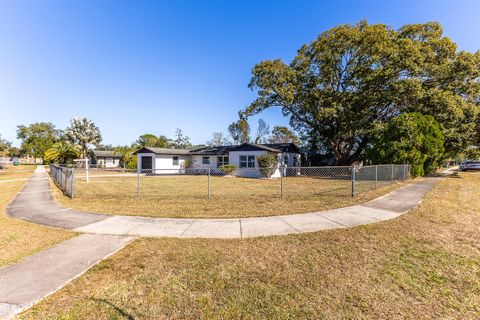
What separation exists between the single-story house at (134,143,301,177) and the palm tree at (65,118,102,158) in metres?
23.5

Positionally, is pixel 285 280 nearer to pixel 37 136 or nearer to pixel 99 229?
pixel 99 229

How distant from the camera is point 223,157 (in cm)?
2789

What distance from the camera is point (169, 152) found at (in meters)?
28.9

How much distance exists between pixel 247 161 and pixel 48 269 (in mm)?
21501

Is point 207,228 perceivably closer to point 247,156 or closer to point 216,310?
point 216,310

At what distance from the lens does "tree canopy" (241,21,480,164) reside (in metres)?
19.3

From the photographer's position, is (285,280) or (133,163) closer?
(285,280)

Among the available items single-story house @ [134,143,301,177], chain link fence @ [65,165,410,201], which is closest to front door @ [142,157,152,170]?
single-story house @ [134,143,301,177]

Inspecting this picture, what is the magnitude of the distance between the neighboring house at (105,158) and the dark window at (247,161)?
35698 mm

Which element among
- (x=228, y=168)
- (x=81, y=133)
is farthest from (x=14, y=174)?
(x=228, y=168)

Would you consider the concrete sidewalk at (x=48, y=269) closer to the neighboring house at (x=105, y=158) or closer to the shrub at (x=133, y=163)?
the shrub at (x=133, y=163)

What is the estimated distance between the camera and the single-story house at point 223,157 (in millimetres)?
24297

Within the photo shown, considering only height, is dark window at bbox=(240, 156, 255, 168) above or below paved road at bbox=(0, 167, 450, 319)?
above

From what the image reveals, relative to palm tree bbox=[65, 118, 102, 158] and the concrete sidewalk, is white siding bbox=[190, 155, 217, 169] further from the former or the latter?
palm tree bbox=[65, 118, 102, 158]
